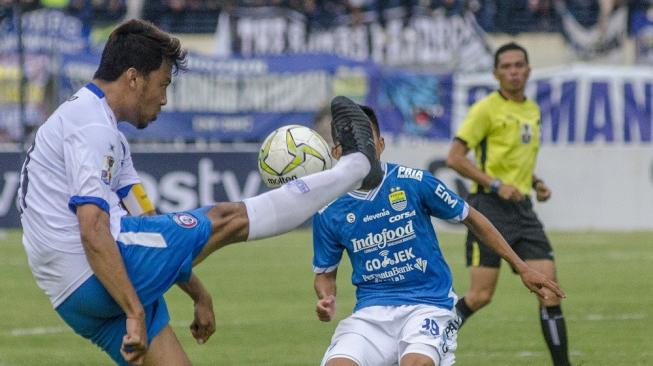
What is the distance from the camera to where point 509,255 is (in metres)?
6.71

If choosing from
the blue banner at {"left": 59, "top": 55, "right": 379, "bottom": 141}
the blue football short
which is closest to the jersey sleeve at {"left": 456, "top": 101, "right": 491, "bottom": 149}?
the blue football short

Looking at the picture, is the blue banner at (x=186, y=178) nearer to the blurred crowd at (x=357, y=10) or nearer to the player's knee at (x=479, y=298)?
the blurred crowd at (x=357, y=10)

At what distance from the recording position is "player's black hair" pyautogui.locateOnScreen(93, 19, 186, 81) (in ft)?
18.7

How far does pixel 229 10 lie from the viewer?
27.7m

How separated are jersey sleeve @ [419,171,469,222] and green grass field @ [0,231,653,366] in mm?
2931

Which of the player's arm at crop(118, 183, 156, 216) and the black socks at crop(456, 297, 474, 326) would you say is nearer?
the player's arm at crop(118, 183, 156, 216)

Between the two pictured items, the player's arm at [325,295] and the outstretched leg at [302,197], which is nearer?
the outstretched leg at [302,197]

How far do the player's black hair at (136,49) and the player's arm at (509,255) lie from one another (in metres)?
1.93

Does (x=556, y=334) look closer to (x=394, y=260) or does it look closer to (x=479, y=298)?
(x=479, y=298)

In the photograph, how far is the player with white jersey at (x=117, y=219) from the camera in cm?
544

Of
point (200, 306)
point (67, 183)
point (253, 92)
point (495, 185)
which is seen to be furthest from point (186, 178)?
point (67, 183)

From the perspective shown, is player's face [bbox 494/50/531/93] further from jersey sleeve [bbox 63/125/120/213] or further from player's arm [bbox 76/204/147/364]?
player's arm [bbox 76/204/147/364]

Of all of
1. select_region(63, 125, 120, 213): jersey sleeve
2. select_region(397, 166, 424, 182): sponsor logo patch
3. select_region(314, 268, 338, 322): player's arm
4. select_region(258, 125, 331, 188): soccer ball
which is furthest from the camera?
select_region(397, 166, 424, 182): sponsor logo patch

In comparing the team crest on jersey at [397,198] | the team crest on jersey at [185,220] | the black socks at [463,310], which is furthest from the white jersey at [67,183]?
the black socks at [463,310]
